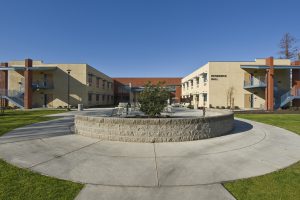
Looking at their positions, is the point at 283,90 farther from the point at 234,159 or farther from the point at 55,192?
the point at 55,192

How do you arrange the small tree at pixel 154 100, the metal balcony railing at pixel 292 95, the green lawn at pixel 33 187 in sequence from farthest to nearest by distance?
the metal balcony railing at pixel 292 95 → the small tree at pixel 154 100 → the green lawn at pixel 33 187

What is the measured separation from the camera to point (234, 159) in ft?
18.9

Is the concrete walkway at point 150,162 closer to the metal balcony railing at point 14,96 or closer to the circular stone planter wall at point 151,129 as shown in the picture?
the circular stone planter wall at point 151,129

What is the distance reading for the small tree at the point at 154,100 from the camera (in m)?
11.3

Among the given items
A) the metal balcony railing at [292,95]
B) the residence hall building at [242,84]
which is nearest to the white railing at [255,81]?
the residence hall building at [242,84]

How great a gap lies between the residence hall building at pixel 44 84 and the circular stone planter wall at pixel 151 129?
27.8 meters

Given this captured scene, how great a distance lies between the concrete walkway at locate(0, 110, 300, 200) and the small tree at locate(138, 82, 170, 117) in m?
3.87

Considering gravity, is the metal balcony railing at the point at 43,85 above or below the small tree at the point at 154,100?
above

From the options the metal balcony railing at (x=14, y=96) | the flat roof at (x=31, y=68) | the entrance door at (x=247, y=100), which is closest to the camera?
the metal balcony railing at (x=14, y=96)

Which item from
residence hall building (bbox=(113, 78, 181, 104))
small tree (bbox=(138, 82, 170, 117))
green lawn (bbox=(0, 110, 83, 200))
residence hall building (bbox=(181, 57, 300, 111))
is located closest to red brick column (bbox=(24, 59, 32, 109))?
residence hall building (bbox=(113, 78, 181, 104))

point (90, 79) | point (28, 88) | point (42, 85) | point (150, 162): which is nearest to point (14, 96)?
point (28, 88)

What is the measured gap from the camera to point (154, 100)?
11.3m

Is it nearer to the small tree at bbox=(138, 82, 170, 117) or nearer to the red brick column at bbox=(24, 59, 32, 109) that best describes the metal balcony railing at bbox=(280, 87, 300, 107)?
the small tree at bbox=(138, 82, 170, 117)

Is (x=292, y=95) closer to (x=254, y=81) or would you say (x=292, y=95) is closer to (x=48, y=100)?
(x=254, y=81)
